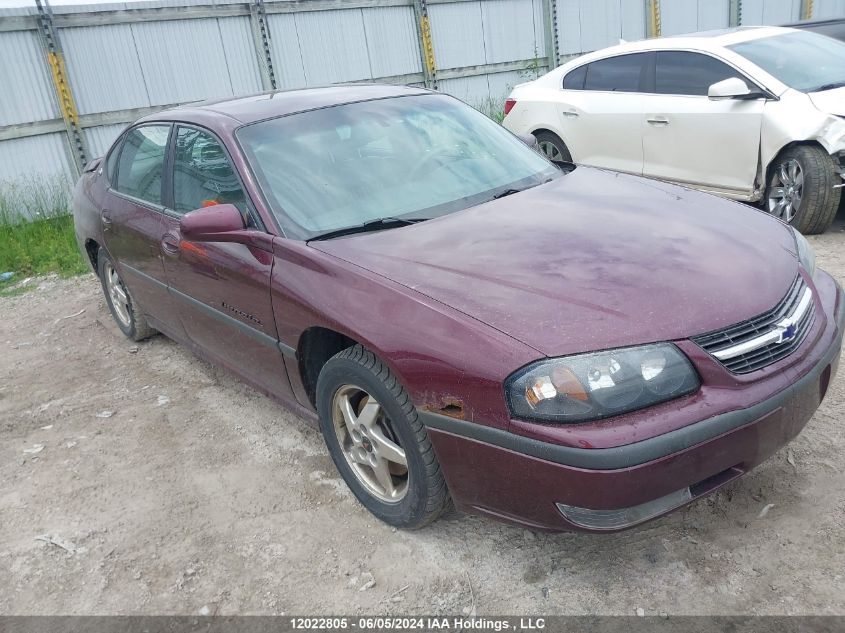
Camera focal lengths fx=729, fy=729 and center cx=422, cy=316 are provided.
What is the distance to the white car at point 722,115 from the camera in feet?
17.7

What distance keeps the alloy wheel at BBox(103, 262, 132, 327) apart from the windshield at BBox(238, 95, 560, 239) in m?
2.14

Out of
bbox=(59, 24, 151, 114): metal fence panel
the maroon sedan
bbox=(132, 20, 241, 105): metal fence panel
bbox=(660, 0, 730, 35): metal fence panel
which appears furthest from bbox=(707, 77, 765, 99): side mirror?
bbox=(660, 0, 730, 35): metal fence panel

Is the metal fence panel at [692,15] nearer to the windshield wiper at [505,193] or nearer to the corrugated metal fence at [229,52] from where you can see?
the corrugated metal fence at [229,52]

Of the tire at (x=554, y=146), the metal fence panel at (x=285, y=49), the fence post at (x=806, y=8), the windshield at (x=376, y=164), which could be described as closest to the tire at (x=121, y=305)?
the windshield at (x=376, y=164)

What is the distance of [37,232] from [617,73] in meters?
6.53

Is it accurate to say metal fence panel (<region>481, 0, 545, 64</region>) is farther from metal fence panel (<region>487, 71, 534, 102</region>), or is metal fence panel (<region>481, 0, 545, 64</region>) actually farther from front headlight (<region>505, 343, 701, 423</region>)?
front headlight (<region>505, 343, 701, 423</region>)

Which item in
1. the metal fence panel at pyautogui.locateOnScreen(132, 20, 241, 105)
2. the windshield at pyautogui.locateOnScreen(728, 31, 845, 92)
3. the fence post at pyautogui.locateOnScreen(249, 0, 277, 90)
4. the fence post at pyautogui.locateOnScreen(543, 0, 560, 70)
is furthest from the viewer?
the fence post at pyautogui.locateOnScreen(543, 0, 560, 70)

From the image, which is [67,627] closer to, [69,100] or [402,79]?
[69,100]

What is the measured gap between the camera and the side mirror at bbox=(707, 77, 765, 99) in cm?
553

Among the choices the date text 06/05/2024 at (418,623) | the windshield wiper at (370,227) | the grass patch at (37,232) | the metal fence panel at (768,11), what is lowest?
the date text 06/05/2024 at (418,623)

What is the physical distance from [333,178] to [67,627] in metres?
2.03

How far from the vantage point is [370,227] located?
9.89 ft

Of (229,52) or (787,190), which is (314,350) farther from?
(229,52)

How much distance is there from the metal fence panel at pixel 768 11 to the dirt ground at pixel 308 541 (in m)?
15.2
